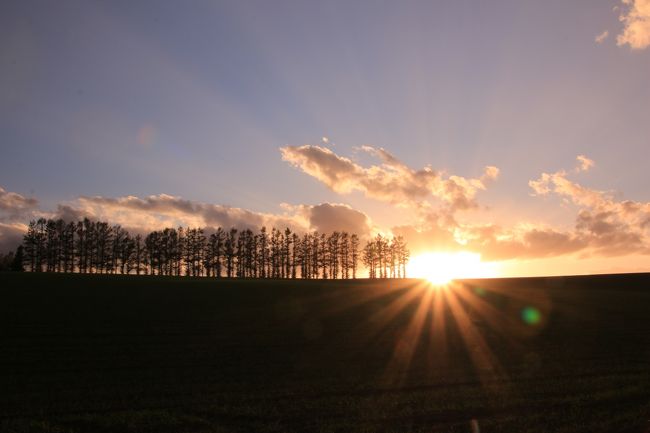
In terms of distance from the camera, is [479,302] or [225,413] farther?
[479,302]

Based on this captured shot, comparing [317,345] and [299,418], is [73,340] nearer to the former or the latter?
[317,345]

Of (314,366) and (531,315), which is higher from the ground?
(531,315)

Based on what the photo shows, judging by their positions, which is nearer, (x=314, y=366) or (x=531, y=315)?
(x=314, y=366)

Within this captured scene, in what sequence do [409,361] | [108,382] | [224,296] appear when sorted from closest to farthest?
[108,382] → [409,361] → [224,296]

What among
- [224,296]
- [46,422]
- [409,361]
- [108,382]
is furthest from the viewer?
[224,296]

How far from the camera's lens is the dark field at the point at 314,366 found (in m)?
13.9

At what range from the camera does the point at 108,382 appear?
59.4 feet

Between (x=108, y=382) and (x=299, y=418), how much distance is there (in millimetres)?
8584

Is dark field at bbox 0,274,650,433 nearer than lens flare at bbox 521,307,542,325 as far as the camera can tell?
Yes

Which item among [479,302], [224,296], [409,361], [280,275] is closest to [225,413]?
[409,361]

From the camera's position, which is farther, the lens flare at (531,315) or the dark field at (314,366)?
the lens flare at (531,315)

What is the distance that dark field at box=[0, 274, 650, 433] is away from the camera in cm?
1385

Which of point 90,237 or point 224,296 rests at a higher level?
point 90,237

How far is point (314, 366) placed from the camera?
2158 centimetres
